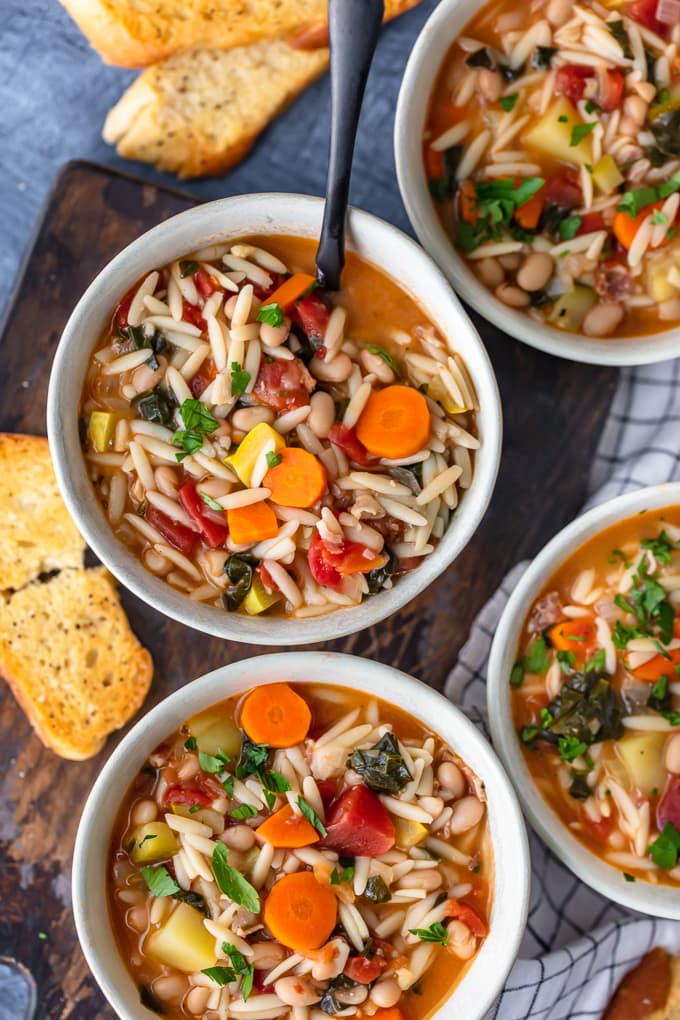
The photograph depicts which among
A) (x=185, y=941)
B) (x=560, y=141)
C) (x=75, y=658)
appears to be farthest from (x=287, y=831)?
(x=560, y=141)

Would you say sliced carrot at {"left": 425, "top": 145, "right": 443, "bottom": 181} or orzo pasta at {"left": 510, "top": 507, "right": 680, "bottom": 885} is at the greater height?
sliced carrot at {"left": 425, "top": 145, "right": 443, "bottom": 181}

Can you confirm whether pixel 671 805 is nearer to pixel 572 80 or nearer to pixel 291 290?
pixel 291 290

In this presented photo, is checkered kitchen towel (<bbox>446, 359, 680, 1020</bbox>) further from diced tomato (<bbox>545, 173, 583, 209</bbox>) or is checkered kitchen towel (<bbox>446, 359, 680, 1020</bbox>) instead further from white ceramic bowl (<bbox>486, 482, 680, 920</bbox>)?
diced tomato (<bbox>545, 173, 583, 209</bbox>)

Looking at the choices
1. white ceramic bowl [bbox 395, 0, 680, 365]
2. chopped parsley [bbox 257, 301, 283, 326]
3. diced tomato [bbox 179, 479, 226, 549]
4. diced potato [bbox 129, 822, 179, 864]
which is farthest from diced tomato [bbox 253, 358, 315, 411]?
diced potato [bbox 129, 822, 179, 864]

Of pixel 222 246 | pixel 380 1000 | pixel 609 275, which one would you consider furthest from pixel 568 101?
pixel 380 1000

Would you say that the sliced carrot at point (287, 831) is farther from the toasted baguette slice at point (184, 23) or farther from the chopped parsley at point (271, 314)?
the toasted baguette slice at point (184, 23)

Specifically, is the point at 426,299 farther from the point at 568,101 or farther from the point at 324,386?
the point at 568,101

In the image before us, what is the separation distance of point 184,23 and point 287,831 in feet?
9.10

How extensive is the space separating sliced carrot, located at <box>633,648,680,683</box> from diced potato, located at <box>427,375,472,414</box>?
1029mm

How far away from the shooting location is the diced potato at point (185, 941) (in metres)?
3.15

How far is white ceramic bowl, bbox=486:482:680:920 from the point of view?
3322 millimetres

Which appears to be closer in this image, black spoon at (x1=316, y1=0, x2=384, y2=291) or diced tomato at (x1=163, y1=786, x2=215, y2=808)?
black spoon at (x1=316, y1=0, x2=384, y2=291)

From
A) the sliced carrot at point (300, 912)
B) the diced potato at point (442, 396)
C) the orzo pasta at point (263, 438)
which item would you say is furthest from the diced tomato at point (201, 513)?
the sliced carrot at point (300, 912)

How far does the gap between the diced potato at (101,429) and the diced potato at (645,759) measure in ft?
6.16
